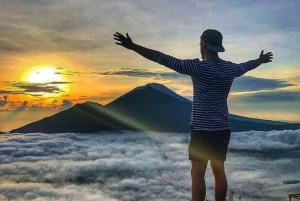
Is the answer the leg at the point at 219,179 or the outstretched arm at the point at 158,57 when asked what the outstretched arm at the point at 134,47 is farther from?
the leg at the point at 219,179

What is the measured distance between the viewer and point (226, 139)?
16.6 feet

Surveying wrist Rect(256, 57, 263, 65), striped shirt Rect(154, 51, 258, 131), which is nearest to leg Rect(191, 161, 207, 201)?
striped shirt Rect(154, 51, 258, 131)

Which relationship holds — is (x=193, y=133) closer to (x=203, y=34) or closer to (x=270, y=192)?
(x=203, y=34)

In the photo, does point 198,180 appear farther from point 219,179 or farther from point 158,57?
point 158,57

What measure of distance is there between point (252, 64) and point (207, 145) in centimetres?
137

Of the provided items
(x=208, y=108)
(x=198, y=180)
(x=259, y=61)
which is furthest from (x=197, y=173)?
(x=259, y=61)

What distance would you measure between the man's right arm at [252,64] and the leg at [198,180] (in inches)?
44.6

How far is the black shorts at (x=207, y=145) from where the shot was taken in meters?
4.93

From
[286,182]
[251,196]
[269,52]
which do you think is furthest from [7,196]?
[269,52]

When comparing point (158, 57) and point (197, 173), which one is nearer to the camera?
point (158, 57)

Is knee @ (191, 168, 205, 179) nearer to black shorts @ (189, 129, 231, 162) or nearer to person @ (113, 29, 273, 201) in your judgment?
person @ (113, 29, 273, 201)

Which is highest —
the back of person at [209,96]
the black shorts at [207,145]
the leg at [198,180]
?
the back of person at [209,96]

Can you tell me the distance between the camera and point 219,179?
5176 millimetres

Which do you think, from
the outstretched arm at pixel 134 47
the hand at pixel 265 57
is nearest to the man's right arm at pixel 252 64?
the hand at pixel 265 57
